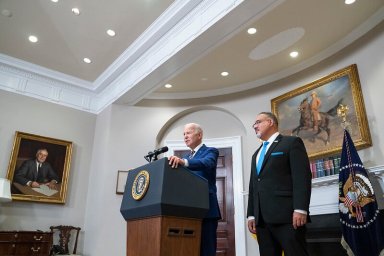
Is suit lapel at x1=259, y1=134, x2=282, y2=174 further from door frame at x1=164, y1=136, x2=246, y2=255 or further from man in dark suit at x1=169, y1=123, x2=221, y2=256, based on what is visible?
door frame at x1=164, y1=136, x2=246, y2=255

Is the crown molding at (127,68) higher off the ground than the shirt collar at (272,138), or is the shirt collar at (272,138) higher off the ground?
the crown molding at (127,68)

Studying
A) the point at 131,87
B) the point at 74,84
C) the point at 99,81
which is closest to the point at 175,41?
the point at 131,87

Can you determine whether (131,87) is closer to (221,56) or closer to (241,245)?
(221,56)

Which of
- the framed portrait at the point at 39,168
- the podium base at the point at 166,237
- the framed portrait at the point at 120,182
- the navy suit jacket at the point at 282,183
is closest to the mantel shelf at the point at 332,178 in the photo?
the navy suit jacket at the point at 282,183

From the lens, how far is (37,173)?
4.93 metres

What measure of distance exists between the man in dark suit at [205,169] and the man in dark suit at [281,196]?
10.6 inches

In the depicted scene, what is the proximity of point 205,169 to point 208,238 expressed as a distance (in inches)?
16.8

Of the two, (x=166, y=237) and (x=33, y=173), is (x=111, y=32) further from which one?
(x=166, y=237)

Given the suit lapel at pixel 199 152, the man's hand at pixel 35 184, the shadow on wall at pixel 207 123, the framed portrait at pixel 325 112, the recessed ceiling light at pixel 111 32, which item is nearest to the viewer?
the suit lapel at pixel 199 152

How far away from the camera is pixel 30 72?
5.27 meters

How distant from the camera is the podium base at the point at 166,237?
64.5 inches

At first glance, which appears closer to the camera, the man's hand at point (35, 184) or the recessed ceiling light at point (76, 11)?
the recessed ceiling light at point (76, 11)

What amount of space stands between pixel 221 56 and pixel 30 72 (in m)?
3.18

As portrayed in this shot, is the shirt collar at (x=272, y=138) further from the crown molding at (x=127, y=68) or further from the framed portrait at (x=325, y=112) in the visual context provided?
the framed portrait at (x=325, y=112)
